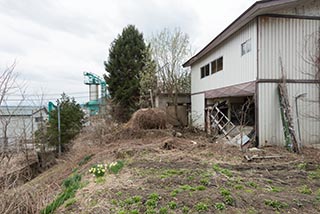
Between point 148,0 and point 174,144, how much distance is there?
6.02 meters

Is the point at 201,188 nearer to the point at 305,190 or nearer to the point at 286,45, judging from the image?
the point at 305,190

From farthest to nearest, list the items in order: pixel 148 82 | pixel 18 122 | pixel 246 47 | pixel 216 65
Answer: pixel 148 82
pixel 216 65
pixel 18 122
pixel 246 47

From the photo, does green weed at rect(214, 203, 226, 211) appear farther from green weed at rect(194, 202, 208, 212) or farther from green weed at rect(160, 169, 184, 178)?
green weed at rect(160, 169, 184, 178)

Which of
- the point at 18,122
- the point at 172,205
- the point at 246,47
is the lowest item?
the point at 172,205

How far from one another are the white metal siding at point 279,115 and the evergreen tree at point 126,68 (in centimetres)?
1024

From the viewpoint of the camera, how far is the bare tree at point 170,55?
47.9 feet

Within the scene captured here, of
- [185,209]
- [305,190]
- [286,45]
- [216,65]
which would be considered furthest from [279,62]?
[185,209]

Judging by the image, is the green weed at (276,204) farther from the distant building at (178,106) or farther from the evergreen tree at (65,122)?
the distant building at (178,106)

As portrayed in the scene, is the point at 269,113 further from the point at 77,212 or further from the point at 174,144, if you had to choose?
the point at 77,212

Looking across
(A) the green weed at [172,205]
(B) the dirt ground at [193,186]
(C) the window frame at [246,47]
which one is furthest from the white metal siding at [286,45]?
(A) the green weed at [172,205]

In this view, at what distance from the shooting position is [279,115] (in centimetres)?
738

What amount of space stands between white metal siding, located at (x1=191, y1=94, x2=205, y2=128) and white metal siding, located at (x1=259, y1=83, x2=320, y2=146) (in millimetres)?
4950

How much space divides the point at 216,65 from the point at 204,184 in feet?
25.6

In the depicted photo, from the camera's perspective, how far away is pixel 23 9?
7816 mm
